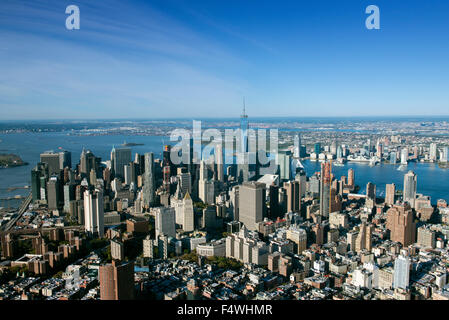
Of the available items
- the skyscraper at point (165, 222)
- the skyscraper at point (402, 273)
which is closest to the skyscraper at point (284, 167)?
the skyscraper at point (165, 222)

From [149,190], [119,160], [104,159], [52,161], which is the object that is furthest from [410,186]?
[104,159]

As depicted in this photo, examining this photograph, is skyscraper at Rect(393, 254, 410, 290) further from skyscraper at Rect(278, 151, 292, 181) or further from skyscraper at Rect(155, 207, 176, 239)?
skyscraper at Rect(278, 151, 292, 181)

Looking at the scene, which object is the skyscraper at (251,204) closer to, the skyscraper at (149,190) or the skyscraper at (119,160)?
the skyscraper at (149,190)

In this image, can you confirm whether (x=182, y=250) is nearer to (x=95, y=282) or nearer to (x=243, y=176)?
(x=95, y=282)

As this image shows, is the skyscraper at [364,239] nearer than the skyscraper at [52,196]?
Yes
